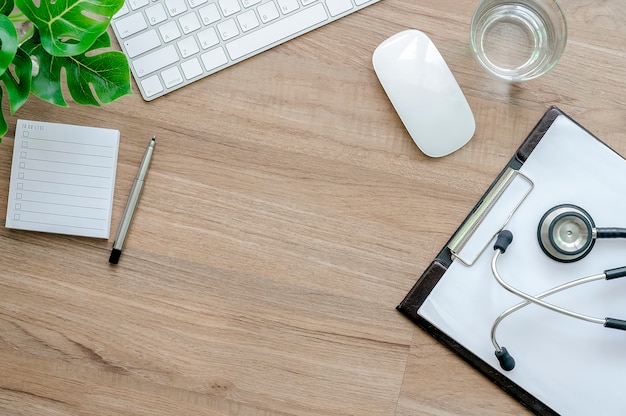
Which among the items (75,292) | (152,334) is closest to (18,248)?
(75,292)

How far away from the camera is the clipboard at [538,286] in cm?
74

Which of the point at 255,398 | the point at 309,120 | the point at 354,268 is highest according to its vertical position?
the point at 309,120

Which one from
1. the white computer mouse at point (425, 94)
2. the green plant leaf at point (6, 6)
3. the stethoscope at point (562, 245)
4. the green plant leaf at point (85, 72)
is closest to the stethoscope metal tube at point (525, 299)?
the stethoscope at point (562, 245)

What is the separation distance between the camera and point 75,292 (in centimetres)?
76

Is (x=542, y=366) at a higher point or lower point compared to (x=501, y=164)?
lower

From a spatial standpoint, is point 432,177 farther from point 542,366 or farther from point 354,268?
point 542,366

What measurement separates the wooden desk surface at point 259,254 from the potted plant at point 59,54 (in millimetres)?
87

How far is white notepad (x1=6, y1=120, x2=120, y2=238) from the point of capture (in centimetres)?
76

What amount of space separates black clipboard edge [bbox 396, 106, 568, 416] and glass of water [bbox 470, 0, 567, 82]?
6cm

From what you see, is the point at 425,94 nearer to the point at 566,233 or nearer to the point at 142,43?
the point at 566,233

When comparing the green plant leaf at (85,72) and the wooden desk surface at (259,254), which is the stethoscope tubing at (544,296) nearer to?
the wooden desk surface at (259,254)

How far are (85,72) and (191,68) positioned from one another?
123 mm

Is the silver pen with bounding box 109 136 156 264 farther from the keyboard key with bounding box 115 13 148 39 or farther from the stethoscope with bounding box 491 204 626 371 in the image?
the stethoscope with bounding box 491 204 626 371

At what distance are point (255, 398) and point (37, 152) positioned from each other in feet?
1.24
